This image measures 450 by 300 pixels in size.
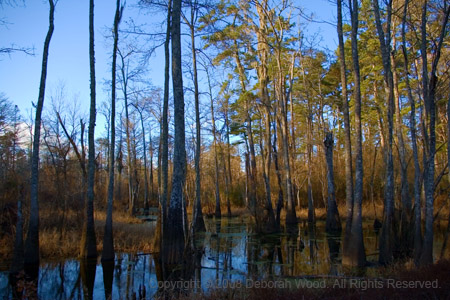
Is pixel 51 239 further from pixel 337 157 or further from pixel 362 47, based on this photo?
pixel 337 157

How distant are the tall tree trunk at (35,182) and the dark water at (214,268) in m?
0.58

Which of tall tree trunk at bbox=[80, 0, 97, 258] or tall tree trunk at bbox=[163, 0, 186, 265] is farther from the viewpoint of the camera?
tall tree trunk at bbox=[80, 0, 97, 258]

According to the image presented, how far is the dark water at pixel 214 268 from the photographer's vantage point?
296 inches

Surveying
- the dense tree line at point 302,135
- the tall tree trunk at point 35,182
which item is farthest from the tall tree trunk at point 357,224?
the tall tree trunk at point 35,182

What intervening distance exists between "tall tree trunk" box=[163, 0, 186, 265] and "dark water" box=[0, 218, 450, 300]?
788 mm

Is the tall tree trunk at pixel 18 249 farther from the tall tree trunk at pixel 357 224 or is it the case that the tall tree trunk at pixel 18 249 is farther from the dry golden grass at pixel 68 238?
the tall tree trunk at pixel 357 224

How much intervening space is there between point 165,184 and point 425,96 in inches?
316

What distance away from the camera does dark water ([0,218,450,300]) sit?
7520 mm

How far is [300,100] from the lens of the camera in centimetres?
2798

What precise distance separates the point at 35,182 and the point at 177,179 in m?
4.06

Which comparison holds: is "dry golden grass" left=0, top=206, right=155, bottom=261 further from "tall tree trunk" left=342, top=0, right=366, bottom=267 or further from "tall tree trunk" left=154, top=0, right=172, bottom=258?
"tall tree trunk" left=342, top=0, right=366, bottom=267

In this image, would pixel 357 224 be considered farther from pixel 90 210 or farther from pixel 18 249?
pixel 18 249

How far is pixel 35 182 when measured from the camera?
376 inches

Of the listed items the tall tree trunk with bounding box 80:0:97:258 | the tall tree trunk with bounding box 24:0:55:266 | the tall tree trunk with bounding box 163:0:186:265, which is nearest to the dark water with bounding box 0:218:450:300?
the tall tree trunk with bounding box 80:0:97:258
